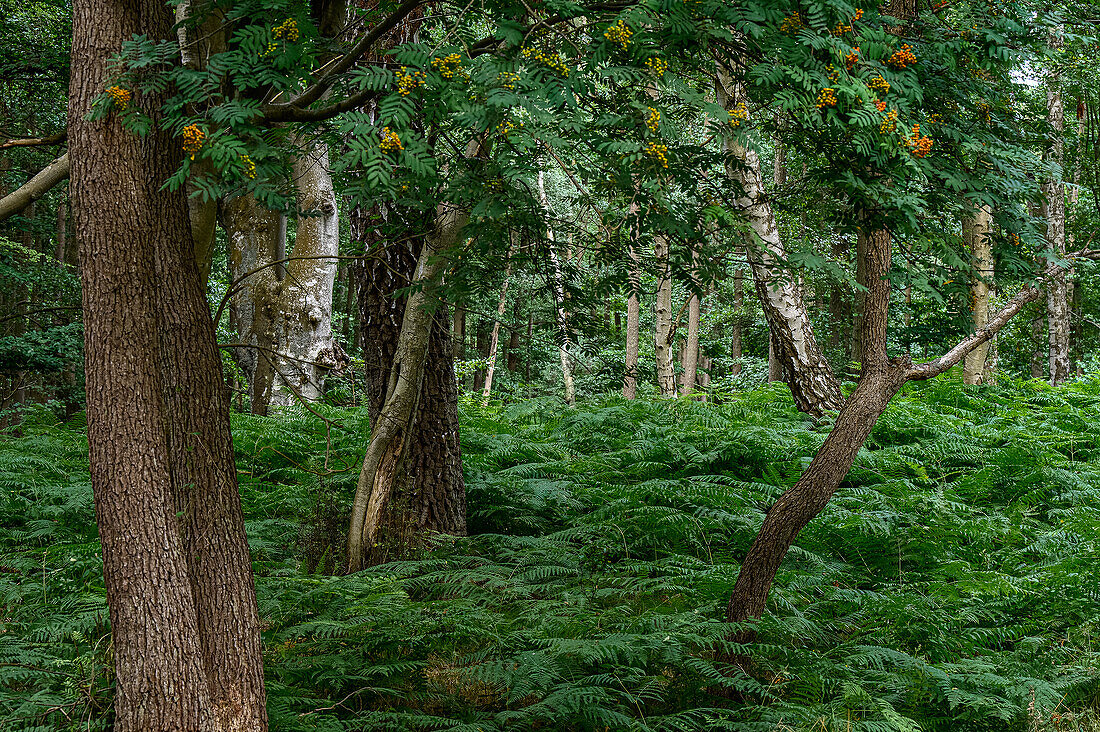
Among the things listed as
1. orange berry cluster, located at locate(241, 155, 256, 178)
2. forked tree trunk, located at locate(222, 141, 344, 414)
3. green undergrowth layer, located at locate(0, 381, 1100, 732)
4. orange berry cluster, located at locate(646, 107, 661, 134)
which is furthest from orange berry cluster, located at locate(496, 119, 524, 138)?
forked tree trunk, located at locate(222, 141, 344, 414)

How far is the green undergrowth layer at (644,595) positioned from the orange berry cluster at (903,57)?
8.95 feet

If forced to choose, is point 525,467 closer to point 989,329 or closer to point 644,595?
point 644,595

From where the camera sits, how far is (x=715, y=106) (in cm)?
275

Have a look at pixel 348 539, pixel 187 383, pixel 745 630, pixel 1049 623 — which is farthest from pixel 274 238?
pixel 1049 623

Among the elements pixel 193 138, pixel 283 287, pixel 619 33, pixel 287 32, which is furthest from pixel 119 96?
pixel 283 287

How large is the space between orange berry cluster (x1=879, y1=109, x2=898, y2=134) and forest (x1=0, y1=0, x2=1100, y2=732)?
11 mm

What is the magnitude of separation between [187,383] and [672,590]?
3075 millimetres

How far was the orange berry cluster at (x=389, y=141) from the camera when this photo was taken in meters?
2.65

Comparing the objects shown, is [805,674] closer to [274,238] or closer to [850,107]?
[850,107]

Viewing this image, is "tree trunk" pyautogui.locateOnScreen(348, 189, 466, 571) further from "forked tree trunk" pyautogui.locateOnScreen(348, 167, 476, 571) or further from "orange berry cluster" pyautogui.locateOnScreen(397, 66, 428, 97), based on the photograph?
"orange berry cluster" pyautogui.locateOnScreen(397, 66, 428, 97)

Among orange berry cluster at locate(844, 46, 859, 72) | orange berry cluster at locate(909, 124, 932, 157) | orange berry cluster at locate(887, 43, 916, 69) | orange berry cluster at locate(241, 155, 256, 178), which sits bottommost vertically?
orange berry cluster at locate(241, 155, 256, 178)

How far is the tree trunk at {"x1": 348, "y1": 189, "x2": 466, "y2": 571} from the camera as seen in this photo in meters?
5.41

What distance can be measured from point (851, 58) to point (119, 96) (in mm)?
2831

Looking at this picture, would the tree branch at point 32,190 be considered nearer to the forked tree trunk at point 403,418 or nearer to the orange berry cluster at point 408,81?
the orange berry cluster at point 408,81
